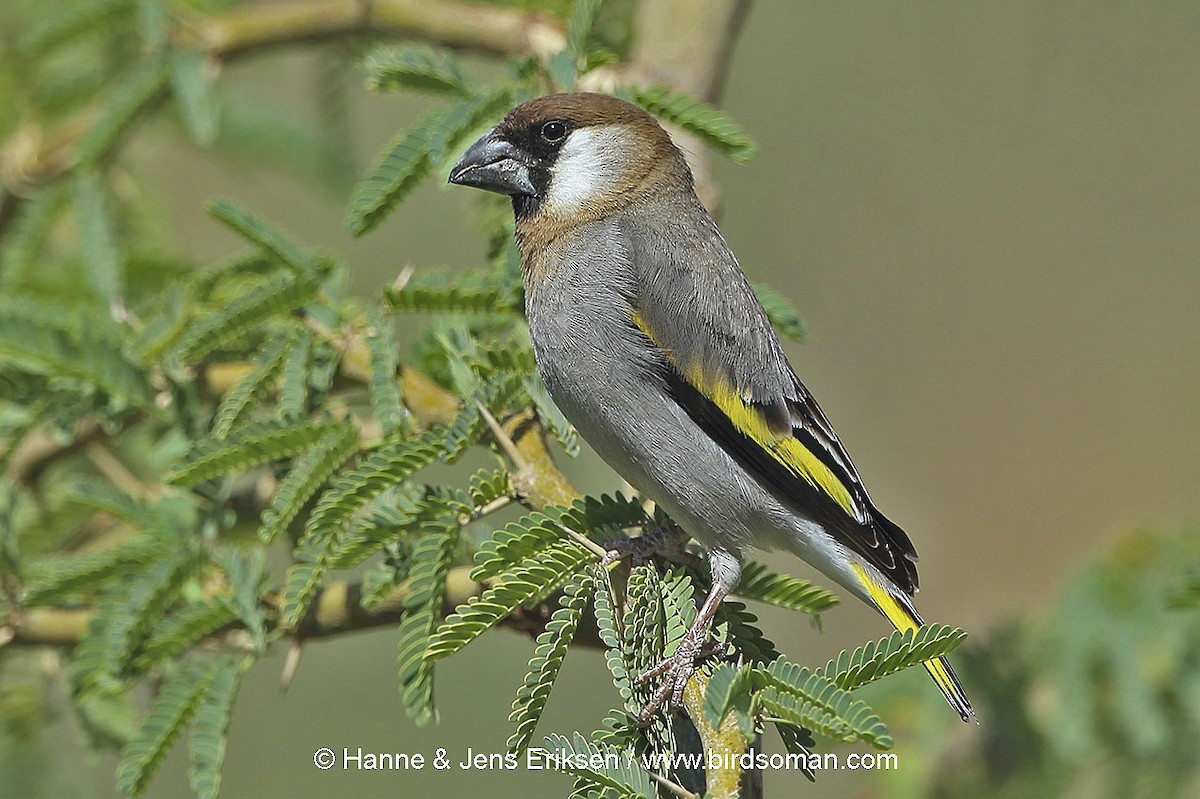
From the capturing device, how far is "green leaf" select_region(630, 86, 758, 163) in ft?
9.64

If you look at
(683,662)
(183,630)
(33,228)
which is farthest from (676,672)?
(33,228)

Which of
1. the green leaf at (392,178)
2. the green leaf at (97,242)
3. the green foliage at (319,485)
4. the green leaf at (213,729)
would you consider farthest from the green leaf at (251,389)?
the green leaf at (97,242)

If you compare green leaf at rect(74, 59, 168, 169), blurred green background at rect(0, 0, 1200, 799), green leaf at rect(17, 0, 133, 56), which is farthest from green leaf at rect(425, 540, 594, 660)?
blurred green background at rect(0, 0, 1200, 799)

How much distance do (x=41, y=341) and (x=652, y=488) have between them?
150 cm

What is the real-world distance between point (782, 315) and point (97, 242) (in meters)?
1.97

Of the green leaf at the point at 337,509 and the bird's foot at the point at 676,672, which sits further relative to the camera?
the green leaf at the point at 337,509

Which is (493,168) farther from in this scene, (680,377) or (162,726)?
(162,726)

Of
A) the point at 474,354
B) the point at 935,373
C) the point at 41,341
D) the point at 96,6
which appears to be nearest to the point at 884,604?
the point at 474,354

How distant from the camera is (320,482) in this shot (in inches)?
103

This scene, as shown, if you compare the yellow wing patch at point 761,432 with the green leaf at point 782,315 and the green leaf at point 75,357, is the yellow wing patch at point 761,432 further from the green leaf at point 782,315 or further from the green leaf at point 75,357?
the green leaf at point 75,357

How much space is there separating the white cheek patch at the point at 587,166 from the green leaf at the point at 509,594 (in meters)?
1.13

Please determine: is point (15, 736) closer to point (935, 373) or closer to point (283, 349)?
point (283, 349)

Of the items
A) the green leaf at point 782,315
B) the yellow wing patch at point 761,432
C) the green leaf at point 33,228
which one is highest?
the green leaf at point 782,315

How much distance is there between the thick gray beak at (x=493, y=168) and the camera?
9.68 feet
